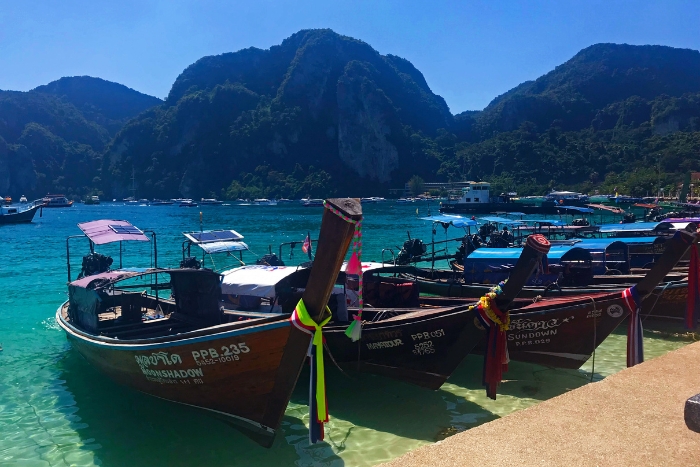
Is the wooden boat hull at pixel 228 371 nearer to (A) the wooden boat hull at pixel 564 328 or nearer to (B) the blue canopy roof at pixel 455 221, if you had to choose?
(A) the wooden boat hull at pixel 564 328

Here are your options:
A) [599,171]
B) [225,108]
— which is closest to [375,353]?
[599,171]

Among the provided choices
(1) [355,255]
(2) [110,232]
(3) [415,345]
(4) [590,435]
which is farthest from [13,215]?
(4) [590,435]

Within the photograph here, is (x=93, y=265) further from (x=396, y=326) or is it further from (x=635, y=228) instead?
(x=635, y=228)

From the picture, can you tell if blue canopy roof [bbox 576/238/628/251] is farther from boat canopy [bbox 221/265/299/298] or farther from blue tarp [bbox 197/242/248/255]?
blue tarp [bbox 197/242/248/255]

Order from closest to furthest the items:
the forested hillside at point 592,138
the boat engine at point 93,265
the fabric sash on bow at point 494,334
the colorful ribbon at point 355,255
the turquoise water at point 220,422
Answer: the colorful ribbon at point 355,255 < the turquoise water at point 220,422 < the fabric sash on bow at point 494,334 < the boat engine at point 93,265 < the forested hillside at point 592,138

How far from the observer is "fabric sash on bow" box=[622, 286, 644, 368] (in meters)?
9.29

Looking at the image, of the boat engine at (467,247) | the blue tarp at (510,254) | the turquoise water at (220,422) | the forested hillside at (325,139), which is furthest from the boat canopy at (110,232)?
→ the forested hillside at (325,139)

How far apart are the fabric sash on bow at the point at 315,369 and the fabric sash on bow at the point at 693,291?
8.93 meters

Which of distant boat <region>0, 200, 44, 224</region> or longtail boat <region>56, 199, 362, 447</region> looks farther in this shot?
distant boat <region>0, 200, 44, 224</region>

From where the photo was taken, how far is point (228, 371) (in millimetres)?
7492

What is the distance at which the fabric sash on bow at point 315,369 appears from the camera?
256 inches

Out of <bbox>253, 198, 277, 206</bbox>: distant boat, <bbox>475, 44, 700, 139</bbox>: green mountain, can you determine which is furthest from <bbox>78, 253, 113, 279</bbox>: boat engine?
<bbox>475, 44, 700, 139</bbox>: green mountain

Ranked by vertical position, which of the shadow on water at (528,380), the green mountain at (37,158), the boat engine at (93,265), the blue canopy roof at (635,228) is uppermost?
the green mountain at (37,158)

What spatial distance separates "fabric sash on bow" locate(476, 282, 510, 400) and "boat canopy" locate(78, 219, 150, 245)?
9049mm
